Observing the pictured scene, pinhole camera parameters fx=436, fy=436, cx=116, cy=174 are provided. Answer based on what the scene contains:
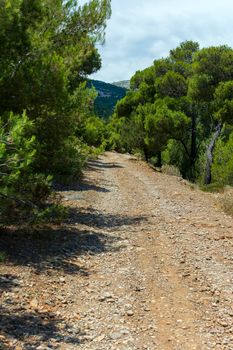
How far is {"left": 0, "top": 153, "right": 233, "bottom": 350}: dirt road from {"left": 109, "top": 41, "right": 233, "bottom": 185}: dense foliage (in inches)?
588

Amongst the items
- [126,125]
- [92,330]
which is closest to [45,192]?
[92,330]

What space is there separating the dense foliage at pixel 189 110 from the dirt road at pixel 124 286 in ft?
49.0

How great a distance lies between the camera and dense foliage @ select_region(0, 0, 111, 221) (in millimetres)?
10703

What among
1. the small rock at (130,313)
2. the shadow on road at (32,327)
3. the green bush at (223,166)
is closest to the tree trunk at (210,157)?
the green bush at (223,166)


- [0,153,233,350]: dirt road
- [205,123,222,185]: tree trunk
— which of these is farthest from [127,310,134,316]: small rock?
[205,123,222,185]: tree trunk

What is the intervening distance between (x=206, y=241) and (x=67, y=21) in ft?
27.0

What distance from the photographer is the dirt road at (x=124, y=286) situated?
6.47m

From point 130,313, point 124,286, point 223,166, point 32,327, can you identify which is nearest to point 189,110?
point 223,166

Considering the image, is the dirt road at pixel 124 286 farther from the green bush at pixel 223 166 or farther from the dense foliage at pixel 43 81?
the green bush at pixel 223 166

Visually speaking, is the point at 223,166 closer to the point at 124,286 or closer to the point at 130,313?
the point at 124,286

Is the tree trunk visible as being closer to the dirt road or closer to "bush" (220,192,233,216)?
"bush" (220,192,233,216)

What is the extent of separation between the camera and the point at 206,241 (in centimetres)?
1217

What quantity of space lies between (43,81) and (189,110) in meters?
24.3

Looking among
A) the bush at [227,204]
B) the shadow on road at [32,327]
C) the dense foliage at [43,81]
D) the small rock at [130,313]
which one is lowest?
the shadow on road at [32,327]
